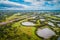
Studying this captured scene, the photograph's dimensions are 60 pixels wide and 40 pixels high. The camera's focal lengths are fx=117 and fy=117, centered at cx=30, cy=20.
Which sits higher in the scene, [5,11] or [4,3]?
[4,3]

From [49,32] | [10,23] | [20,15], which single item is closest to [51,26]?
[49,32]

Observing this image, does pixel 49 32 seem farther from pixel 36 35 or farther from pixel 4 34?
pixel 4 34

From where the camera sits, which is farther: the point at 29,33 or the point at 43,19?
Result: the point at 43,19

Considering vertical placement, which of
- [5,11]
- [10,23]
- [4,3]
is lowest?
[10,23]

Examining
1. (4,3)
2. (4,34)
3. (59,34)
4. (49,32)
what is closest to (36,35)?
(49,32)

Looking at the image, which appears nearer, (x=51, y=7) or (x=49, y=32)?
(x=49, y=32)

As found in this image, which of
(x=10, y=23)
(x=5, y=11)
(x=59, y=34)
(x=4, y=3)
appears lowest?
(x=59, y=34)

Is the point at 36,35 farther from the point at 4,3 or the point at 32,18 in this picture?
the point at 4,3

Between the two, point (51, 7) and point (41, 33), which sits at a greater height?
point (51, 7)
